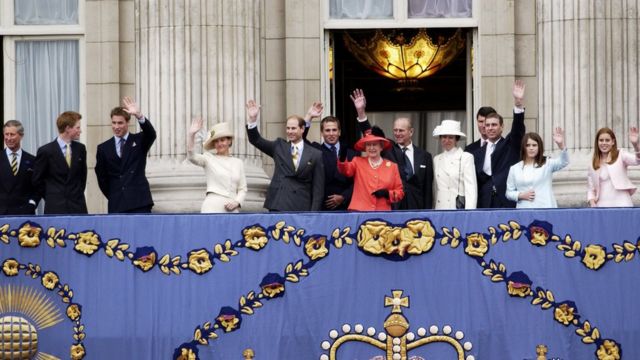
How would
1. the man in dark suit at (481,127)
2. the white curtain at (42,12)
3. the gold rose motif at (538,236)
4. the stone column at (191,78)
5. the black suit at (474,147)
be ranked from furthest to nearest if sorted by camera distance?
1. the white curtain at (42,12)
2. the stone column at (191,78)
3. the black suit at (474,147)
4. the man in dark suit at (481,127)
5. the gold rose motif at (538,236)

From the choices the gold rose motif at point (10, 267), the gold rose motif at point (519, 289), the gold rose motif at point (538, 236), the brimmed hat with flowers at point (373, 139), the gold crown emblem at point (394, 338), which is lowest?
the gold crown emblem at point (394, 338)

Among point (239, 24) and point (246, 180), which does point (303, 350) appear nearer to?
point (246, 180)

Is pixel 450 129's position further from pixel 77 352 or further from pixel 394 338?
pixel 77 352

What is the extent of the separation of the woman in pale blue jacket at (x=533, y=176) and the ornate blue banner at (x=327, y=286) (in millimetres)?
1418

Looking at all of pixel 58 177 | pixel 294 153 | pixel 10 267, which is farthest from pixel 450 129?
pixel 10 267

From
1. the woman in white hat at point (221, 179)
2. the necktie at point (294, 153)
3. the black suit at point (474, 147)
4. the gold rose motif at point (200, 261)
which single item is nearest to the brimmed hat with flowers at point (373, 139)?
the necktie at point (294, 153)

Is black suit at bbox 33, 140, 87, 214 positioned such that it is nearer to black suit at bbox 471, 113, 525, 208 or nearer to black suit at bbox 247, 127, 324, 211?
black suit at bbox 247, 127, 324, 211

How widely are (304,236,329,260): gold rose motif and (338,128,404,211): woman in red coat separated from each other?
1494mm

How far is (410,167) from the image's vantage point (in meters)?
20.9

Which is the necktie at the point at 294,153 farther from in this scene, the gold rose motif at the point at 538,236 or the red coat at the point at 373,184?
the gold rose motif at the point at 538,236

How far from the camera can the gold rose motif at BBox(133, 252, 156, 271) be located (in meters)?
18.7

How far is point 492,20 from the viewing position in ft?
78.9

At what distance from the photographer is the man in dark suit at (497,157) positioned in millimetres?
20562

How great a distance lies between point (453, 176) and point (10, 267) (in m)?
4.91
